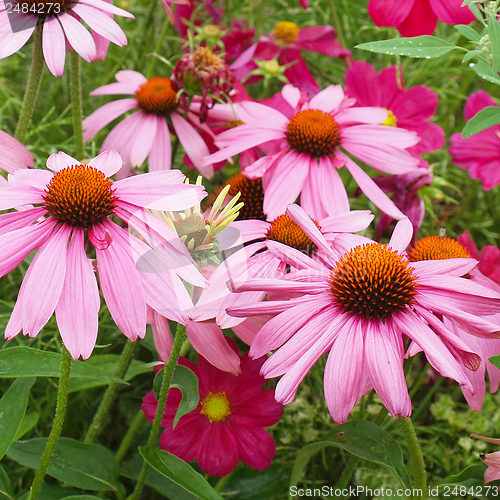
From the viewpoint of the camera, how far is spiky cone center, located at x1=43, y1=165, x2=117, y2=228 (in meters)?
0.49

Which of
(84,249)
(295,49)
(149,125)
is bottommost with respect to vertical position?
(84,249)

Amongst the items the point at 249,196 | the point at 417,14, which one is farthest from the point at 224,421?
the point at 417,14

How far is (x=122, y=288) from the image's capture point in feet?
1.53

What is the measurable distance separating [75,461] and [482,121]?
0.45 metres

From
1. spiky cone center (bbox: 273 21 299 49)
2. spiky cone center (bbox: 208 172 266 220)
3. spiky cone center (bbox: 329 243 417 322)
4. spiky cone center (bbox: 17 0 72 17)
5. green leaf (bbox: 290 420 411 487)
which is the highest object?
spiky cone center (bbox: 273 21 299 49)

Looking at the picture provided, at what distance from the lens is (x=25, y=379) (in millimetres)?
572

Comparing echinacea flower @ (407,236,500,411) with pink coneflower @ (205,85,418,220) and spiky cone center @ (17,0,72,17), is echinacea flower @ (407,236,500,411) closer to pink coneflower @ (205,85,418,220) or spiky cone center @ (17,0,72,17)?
pink coneflower @ (205,85,418,220)

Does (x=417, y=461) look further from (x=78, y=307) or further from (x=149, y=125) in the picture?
(x=149, y=125)

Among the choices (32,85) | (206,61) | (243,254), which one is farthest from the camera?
(206,61)

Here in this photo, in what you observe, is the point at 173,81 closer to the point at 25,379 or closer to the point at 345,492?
the point at 25,379

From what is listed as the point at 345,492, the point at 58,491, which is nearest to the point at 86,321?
the point at 58,491

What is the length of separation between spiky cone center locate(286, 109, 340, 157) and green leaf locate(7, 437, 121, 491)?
36 centimetres

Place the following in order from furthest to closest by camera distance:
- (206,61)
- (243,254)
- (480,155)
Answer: (480,155) → (206,61) → (243,254)

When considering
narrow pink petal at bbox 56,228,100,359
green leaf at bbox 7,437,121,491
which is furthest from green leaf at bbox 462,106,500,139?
green leaf at bbox 7,437,121,491
